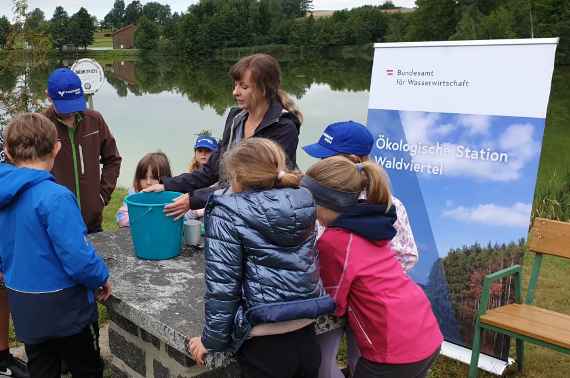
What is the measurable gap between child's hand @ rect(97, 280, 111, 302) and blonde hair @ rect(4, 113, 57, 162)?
0.61m

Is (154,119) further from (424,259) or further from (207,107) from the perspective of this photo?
(424,259)

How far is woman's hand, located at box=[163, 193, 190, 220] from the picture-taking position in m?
2.32

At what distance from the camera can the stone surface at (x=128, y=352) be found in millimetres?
2529

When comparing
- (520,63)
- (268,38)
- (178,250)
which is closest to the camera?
(178,250)

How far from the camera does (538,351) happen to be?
3584 millimetres

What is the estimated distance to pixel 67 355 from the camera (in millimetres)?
2355

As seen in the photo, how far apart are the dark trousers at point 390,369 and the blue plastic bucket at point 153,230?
1.05 meters

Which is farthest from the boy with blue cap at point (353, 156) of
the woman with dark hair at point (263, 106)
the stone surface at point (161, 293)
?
the stone surface at point (161, 293)

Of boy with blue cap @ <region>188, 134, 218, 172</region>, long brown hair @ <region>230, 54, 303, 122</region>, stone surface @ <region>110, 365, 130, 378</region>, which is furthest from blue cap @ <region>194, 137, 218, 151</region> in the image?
stone surface @ <region>110, 365, 130, 378</region>

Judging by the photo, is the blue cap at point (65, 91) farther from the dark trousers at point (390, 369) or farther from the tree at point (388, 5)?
the tree at point (388, 5)

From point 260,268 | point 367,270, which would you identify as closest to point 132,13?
point 367,270

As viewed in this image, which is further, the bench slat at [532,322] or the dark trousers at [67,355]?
the bench slat at [532,322]

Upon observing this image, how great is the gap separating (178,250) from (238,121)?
0.77 metres

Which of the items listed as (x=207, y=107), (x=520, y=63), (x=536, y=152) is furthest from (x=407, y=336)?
(x=207, y=107)
